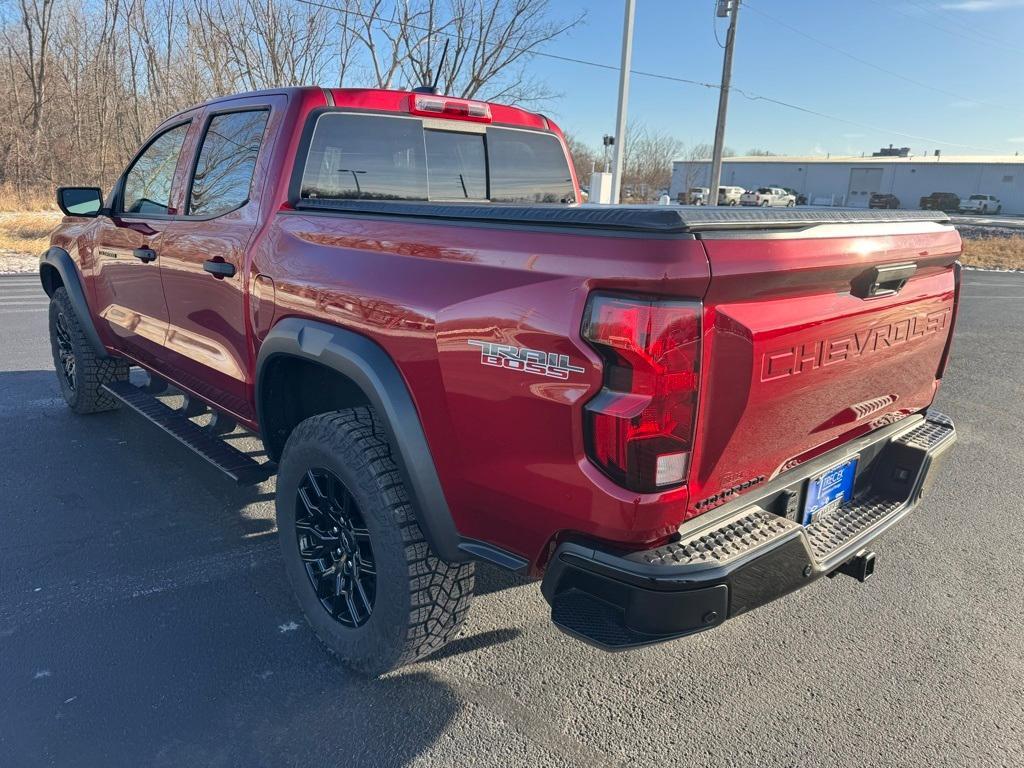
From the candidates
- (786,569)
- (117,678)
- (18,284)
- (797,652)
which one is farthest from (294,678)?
(18,284)

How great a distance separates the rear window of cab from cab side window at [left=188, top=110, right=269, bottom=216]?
0.31m

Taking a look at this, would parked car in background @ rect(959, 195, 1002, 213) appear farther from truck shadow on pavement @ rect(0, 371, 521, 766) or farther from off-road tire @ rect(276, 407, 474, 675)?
off-road tire @ rect(276, 407, 474, 675)

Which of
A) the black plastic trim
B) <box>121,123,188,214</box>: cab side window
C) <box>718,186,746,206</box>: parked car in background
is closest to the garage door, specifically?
<box>718,186,746,206</box>: parked car in background

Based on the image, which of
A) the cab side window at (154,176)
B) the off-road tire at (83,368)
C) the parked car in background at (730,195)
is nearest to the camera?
the cab side window at (154,176)

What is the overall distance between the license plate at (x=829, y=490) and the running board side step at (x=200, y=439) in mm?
2218

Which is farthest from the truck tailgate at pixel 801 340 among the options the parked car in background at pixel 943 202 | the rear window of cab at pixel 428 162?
the parked car in background at pixel 943 202

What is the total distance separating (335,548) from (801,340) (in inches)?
70.7

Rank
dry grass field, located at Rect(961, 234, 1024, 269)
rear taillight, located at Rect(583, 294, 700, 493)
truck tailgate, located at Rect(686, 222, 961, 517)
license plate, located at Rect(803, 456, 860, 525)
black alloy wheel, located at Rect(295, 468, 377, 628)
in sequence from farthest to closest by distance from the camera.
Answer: dry grass field, located at Rect(961, 234, 1024, 269)
black alloy wheel, located at Rect(295, 468, 377, 628)
license plate, located at Rect(803, 456, 860, 525)
truck tailgate, located at Rect(686, 222, 961, 517)
rear taillight, located at Rect(583, 294, 700, 493)

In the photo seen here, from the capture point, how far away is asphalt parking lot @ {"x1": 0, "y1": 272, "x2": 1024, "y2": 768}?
2246 mm

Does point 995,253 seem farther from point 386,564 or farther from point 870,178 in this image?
point 870,178

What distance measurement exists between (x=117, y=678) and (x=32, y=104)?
35.3m

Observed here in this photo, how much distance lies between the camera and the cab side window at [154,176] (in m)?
3.80

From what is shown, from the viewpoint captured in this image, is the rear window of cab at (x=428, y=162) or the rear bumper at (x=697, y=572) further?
the rear window of cab at (x=428, y=162)

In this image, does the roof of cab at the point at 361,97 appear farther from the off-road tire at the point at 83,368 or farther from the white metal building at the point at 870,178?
the white metal building at the point at 870,178
